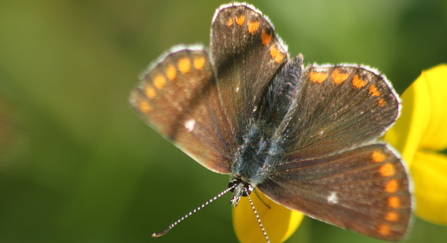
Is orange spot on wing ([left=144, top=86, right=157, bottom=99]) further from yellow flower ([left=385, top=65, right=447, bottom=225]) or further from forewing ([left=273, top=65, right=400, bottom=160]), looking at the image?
yellow flower ([left=385, top=65, right=447, bottom=225])

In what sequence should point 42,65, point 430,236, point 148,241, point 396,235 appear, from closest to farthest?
point 396,235, point 430,236, point 148,241, point 42,65

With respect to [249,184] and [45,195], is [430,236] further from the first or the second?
[45,195]

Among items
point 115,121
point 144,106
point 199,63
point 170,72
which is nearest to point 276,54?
point 199,63

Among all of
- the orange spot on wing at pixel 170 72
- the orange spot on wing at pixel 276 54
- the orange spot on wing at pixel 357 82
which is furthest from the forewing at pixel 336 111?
the orange spot on wing at pixel 170 72

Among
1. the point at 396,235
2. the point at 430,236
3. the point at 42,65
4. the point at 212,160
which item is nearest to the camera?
the point at 396,235

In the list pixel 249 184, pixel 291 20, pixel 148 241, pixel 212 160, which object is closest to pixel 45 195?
pixel 148 241

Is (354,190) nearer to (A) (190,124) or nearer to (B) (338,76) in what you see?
(B) (338,76)
